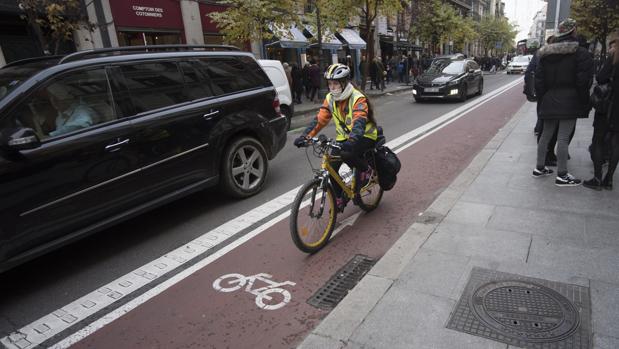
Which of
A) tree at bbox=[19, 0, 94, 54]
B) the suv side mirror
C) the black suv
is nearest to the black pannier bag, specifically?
the black suv

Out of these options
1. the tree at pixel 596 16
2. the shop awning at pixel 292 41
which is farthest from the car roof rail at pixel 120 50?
the tree at pixel 596 16

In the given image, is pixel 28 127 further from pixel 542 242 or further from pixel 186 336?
pixel 542 242

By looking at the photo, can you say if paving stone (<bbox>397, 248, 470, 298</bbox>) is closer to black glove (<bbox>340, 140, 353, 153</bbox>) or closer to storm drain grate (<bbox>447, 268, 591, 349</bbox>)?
storm drain grate (<bbox>447, 268, 591, 349</bbox>)

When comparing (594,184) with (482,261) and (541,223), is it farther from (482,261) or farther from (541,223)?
(482,261)

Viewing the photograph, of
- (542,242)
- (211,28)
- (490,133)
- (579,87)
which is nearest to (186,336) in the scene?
(542,242)

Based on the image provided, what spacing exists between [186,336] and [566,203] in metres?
4.20

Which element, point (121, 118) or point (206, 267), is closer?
point (206, 267)

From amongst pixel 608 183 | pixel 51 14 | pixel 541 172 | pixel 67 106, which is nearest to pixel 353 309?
pixel 67 106

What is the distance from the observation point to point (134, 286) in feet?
11.6

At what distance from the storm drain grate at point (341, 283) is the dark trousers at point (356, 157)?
0.78 metres

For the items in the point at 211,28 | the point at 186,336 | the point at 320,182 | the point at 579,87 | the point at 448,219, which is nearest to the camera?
the point at 186,336

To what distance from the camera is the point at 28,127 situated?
3.49 metres

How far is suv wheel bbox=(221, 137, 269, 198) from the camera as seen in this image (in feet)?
17.1

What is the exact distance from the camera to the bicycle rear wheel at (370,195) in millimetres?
4590
